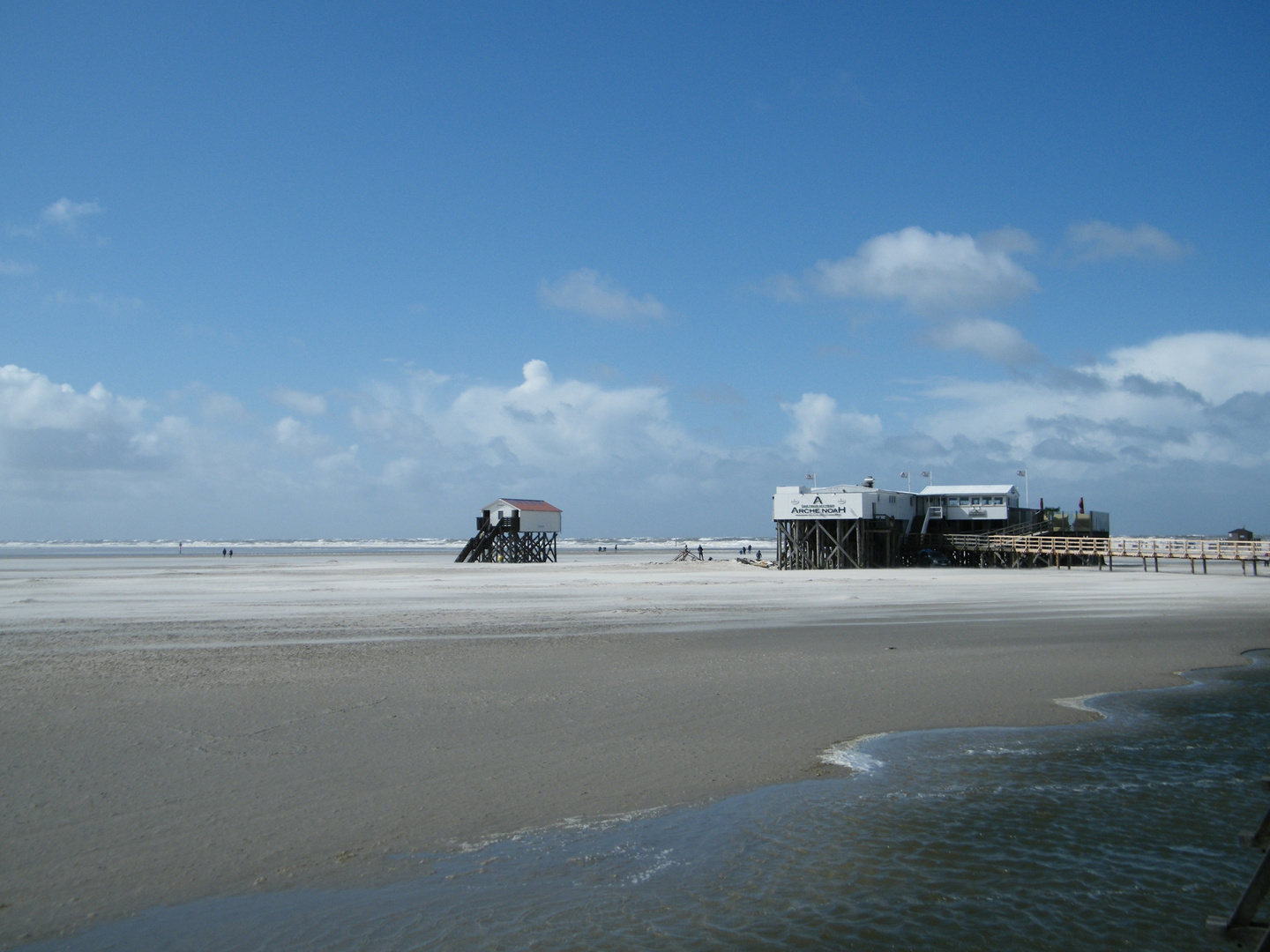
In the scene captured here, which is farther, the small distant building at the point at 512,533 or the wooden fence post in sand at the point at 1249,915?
the small distant building at the point at 512,533

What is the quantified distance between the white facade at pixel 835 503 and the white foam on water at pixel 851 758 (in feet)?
141

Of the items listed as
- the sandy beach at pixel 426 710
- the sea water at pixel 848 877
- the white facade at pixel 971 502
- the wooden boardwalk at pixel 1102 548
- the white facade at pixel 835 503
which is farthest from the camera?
the white facade at pixel 971 502

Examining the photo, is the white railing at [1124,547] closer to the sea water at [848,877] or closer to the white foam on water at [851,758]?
the white foam on water at [851,758]

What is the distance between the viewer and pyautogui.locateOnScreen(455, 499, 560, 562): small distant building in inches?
2368

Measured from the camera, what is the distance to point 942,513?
5722cm

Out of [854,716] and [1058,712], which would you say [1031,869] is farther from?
[1058,712]

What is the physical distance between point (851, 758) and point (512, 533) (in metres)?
52.6

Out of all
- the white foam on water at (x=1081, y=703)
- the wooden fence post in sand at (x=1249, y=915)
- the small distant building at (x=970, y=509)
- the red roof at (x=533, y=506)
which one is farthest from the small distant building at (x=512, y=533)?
the wooden fence post in sand at (x=1249, y=915)

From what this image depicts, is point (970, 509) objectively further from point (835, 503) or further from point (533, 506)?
point (533, 506)

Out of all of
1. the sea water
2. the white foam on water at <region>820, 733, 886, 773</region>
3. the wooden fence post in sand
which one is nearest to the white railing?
the white foam on water at <region>820, 733, 886, 773</region>

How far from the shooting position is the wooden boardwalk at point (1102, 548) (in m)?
43.5

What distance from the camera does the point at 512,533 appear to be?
6016 cm

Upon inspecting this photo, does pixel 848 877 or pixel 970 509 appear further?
pixel 970 509

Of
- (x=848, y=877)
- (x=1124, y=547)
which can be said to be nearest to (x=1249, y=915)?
(x=848, y=877)
